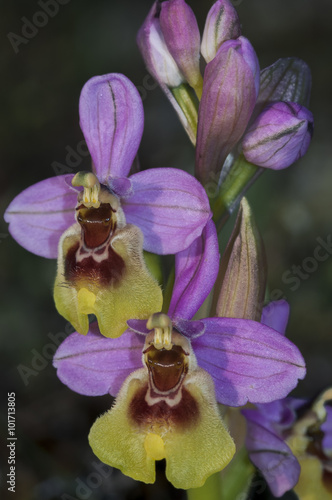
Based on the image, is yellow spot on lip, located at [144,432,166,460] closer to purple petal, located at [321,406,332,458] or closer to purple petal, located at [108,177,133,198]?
purple petal, located at [108,177,133,198]

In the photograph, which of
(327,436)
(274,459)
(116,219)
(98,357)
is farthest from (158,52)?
(327,436)

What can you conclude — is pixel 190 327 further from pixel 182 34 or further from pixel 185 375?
pixel 182 34

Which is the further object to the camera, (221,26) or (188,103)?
(188,103)

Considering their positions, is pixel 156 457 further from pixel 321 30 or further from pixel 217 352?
pixel 321 30

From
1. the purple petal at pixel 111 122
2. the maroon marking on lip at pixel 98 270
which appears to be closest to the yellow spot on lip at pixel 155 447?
the maroon marking on lip at pixel 98 270

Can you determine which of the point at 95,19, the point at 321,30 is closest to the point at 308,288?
the point at 321,30

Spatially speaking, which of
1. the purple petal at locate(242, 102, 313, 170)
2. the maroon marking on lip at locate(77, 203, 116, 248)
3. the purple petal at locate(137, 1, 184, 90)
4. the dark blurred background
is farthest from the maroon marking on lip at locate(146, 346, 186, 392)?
the dark blurred background
